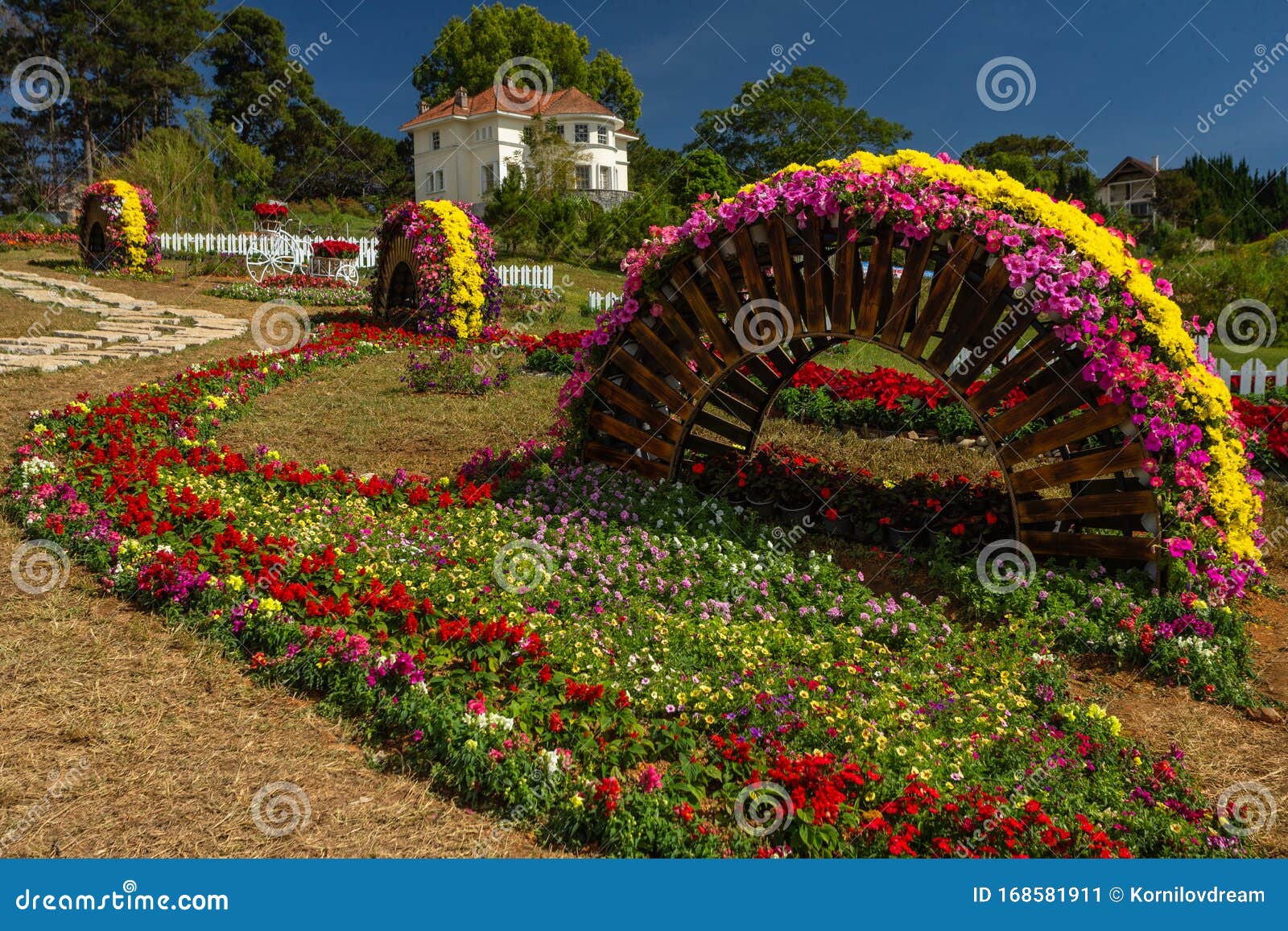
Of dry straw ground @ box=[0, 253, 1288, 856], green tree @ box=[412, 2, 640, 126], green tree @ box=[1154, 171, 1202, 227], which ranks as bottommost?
dry straw ground @ box=[0, 253, 1288, 856]

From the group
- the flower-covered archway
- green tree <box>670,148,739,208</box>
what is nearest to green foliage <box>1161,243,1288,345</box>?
the flower-covered archway

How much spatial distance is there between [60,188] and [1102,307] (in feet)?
176

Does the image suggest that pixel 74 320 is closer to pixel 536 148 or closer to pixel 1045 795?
pixel 1045 795

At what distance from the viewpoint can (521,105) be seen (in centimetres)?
5194

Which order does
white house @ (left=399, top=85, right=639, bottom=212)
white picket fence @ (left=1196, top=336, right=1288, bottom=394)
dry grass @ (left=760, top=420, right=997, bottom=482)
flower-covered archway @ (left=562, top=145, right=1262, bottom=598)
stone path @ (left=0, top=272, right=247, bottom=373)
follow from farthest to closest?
1. white house @ (left=399, top=85, right=639, bottom=212)
2. stone path @ (left=0, top=272, right=247, bottom=373)
3. white picket fence @ (left=1196, top=336, right=1288, bottom=394)
4. dry grass @ (left=760, top=420, right=997, bottom=482)
5. flower-covered archway @ (left=562, top=145, right=1262, bottom=598)

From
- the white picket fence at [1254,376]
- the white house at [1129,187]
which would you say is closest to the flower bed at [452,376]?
the white picket fence at [1254,376]

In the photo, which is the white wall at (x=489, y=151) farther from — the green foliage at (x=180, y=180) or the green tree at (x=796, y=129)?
the green foliage at (x=180, y=180)

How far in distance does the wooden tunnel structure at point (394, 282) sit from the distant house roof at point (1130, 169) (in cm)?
5641

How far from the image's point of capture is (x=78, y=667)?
4043 mm

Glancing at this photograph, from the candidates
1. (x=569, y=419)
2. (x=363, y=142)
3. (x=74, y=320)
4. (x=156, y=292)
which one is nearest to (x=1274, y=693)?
(x=569, y=419)

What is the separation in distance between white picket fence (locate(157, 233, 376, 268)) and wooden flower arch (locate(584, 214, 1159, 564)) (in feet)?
65.4

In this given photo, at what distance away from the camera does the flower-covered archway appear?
14.5 feet

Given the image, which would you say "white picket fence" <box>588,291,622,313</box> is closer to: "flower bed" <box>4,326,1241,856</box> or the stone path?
the stone path

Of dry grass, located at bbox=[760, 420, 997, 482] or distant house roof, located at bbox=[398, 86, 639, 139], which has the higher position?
distant house roof, located at bbox=[398, 86, 639, 139]
